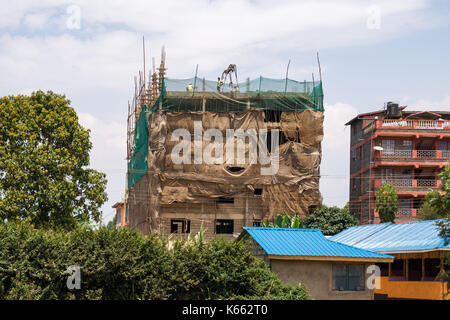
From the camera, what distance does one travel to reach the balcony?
60844 millimetres

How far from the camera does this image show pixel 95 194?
3781 centimetres

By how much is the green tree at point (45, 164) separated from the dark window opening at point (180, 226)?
14390mm

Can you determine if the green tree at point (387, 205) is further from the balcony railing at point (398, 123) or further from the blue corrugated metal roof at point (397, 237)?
the balcony railing at point (398, 123)

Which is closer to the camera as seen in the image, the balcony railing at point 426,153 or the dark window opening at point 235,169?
the dark window opening at point 235,169

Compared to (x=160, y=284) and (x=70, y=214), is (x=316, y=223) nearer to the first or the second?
(x=70, y=214)

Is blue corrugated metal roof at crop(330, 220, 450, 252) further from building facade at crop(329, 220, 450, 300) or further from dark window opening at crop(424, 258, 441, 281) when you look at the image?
dark window opening at crop(424, 258, 441, 281)

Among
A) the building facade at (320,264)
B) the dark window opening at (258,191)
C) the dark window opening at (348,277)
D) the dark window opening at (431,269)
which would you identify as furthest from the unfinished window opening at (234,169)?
the dark window opening at (348,277)

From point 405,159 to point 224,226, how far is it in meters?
20.6

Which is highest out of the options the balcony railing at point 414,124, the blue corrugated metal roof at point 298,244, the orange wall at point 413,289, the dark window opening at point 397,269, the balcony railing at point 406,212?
the balcony railing at point 414,124

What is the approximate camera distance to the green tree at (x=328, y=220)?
5191cm

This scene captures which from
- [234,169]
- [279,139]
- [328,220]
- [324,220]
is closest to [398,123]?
[279,139]

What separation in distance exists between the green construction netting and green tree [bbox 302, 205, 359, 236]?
9.02m

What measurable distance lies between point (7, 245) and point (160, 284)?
591 cm
